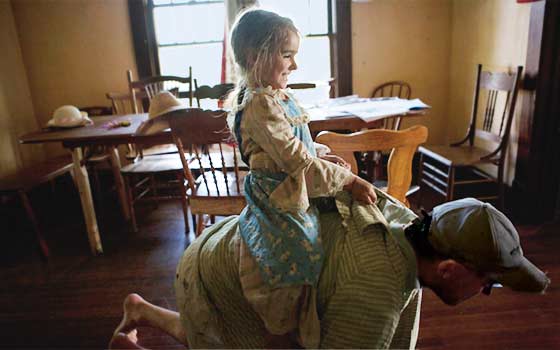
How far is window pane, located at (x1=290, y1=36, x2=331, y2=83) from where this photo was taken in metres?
3.61

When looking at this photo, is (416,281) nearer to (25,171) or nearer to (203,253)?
(203,253)

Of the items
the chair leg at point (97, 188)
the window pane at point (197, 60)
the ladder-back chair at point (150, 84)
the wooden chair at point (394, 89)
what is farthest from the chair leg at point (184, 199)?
the wooden chair at point (394, 89)

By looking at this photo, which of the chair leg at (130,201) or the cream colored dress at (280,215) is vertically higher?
the cream colored dress at (280,215)

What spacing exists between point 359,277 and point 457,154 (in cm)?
215

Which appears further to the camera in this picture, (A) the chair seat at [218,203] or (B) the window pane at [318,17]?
(B) the window pane at [318,17]

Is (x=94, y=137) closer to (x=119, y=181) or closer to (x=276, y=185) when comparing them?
(x=119, y=181)

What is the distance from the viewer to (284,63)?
3.12 feet

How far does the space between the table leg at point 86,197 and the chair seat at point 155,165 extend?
1.08ft

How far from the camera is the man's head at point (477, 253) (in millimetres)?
708

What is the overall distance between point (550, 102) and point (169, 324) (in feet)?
7.86

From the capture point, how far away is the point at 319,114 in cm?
220

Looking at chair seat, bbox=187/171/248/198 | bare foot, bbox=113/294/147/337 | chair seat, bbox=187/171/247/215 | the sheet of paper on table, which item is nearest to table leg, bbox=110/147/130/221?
chair seat, bbox=187/171/248/198

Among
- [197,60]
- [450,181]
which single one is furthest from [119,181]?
[450,181]

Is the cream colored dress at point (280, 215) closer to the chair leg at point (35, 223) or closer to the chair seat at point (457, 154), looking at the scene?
the chair seat at point (457, 154)
